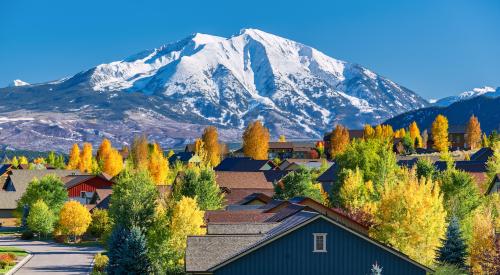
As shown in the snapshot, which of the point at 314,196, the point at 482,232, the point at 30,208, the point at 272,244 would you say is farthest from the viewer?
the point at 30,208

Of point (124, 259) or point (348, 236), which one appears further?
point (124, 259)

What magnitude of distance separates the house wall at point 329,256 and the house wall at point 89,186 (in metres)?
88.6

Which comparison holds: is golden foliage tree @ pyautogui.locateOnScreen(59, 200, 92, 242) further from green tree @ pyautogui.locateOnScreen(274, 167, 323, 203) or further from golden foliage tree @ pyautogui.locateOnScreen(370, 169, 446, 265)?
golden foliage tree @ pyautogui.locateOnScreen(370, 169, 446, 265)

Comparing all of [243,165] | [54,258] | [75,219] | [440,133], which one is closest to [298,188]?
[75,219]

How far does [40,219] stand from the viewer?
98.1 m

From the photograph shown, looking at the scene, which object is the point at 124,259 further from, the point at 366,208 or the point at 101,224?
the point at 101,224

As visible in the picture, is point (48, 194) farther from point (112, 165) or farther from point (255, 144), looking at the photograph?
point (255, 144)

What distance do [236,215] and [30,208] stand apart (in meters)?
47.1

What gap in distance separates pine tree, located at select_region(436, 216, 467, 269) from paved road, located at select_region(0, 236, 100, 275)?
28.5m

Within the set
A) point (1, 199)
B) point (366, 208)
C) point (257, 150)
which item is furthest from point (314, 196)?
point (257, 150)

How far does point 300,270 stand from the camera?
42688 millimetres

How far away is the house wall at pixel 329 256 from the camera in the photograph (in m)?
42.5

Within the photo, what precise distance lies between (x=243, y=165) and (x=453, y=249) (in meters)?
100

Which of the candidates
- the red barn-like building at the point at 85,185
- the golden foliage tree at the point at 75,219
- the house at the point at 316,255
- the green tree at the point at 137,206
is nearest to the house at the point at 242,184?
the golden foliage tree at the point at 75,219
